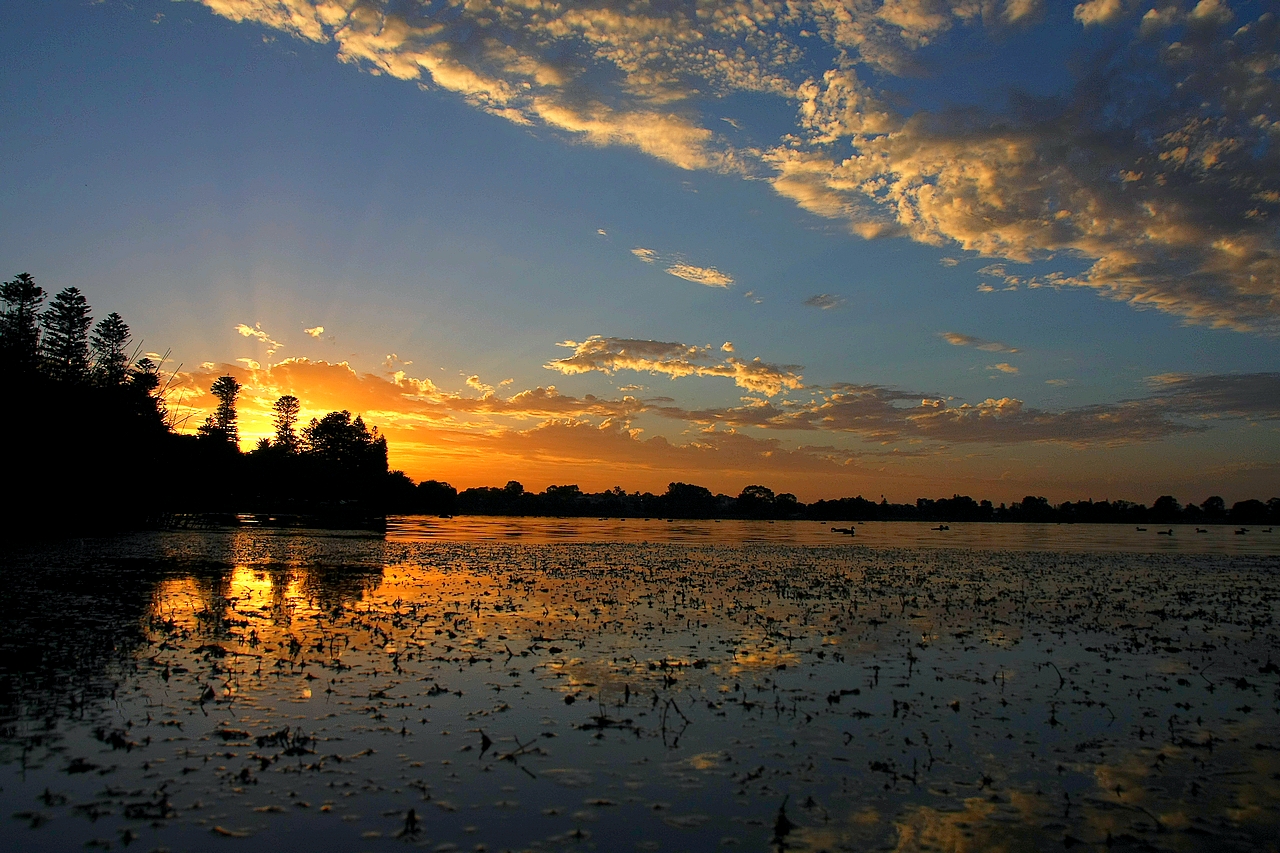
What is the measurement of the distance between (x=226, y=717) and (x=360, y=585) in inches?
742

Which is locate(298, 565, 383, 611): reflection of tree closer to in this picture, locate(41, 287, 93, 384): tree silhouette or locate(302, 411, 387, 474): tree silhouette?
locate(41, 287, 93, 384): tree silhouette

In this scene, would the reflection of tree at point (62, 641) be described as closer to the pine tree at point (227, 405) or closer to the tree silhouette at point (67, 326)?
the tree silhouette at point (67, 326)

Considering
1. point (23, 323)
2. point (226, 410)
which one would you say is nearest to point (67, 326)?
point (23, 323)

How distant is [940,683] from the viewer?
50.3 ft

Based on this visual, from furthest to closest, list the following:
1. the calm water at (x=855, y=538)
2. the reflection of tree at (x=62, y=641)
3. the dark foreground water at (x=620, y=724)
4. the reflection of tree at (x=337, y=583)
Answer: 1. the calm water at (x=855, y=538)
2. the reflection of tree at (x=337, y=583)
3. the reflection of tree at (x=62, y=641)
4. the dark foreground water at (x=620, y=724)

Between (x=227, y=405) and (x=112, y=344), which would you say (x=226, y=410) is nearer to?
(x=227, y=405)

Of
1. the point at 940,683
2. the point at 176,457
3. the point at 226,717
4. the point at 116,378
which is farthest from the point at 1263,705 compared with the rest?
the point at 176,457

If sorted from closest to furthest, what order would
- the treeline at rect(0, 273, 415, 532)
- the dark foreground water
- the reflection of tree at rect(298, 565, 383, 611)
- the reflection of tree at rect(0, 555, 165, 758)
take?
the dark foreground water < the reflection of tree at rect(0, 555, 165, 758) < the reflection of tree at rect(298, 565, 383, 611) < the treeline at rect(0, 273, 415, 532)

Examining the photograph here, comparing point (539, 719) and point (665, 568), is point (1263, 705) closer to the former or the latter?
point (539, 719)

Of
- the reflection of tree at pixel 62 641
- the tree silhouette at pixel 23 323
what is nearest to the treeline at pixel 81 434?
the tree silhouette at pixel 23 323

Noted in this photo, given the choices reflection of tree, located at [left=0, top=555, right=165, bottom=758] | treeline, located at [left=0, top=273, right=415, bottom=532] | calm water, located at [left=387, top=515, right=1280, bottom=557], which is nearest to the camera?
reflection of tree, located at [left=0, top=555, right=165, bottom=758]

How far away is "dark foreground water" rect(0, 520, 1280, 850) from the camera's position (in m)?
8.41

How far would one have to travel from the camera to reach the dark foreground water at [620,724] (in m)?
8.41

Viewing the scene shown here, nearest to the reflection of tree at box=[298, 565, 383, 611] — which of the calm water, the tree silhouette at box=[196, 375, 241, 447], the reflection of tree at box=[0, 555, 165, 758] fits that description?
the reflection of tree at box=[0, 555, 165, 758]
